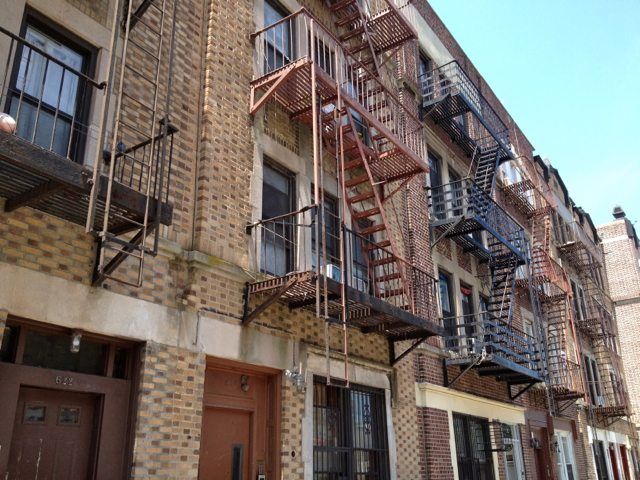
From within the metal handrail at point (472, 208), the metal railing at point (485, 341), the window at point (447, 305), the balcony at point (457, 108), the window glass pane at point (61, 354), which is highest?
the balcony at point (457, 108)

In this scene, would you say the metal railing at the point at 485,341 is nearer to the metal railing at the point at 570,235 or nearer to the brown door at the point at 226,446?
the brown door at the point at 226,446

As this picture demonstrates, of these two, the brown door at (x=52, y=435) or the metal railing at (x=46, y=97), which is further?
the metal railing at (x=46, y=97)

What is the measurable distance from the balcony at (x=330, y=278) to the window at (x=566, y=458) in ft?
30.8

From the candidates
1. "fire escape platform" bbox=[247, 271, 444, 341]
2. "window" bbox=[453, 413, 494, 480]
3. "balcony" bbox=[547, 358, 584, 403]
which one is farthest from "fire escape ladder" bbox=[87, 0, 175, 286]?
"balcony" bbox=[547, 358, 584, 403]

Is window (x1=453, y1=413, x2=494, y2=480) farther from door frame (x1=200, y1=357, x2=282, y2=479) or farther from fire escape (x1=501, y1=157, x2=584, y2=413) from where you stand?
door frame (x1=200, y1=357, x2=282, y2=479)

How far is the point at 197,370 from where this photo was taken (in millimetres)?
7516

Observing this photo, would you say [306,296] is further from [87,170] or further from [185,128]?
[87,170]

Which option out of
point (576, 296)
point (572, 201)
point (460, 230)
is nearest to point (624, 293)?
point (572, 201)

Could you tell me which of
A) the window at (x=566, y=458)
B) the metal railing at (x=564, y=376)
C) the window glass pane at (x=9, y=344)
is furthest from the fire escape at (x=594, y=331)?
the window glass pane at (x=9, y=344)

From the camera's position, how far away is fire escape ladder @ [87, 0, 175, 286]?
243 inches

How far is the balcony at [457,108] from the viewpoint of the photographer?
632 inches

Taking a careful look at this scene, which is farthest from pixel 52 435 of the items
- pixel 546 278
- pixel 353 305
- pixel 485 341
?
pixel 546 278

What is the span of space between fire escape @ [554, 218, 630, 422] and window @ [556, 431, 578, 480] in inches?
121

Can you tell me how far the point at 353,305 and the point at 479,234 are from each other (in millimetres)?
9717
